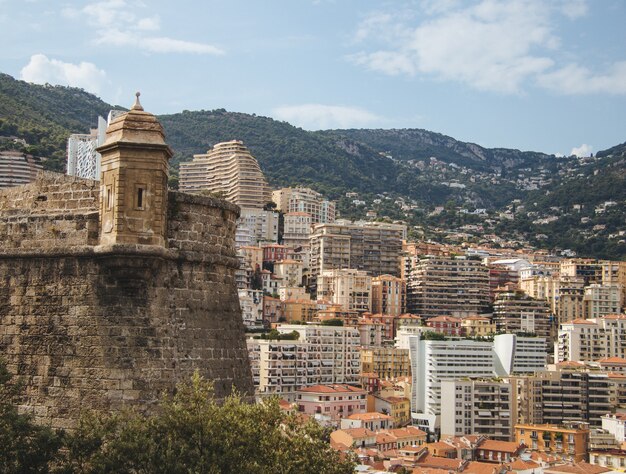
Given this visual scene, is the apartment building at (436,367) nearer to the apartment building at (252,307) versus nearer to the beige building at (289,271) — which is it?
the apartment building at (252,307)

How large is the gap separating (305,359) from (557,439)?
26144 millimetres

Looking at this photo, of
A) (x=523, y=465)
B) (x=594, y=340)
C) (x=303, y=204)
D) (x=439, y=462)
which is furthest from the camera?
(x=303, y=204)

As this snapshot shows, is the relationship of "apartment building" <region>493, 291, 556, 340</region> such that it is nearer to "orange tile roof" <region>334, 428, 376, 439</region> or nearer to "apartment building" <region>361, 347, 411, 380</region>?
"apartment building" <region>361, 347, 411, 380</region>

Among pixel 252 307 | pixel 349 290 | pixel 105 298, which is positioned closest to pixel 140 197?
pixel 105 298

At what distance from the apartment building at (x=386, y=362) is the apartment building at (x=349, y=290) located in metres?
16.8

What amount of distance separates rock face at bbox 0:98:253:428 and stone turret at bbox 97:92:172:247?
2 cm

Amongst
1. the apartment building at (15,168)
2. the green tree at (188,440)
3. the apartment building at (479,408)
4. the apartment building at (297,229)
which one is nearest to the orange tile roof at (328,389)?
the apartment building at (479,408)

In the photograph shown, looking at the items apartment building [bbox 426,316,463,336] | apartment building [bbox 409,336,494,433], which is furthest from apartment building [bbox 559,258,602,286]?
apartment building [bbox 409,336,494,433]

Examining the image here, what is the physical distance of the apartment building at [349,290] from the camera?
388ft

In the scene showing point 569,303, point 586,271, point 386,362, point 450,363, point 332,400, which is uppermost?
point 586,271

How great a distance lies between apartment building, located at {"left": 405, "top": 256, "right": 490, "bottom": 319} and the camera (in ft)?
407

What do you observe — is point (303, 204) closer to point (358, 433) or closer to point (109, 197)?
point (358, 433)

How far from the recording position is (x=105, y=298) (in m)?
11.1

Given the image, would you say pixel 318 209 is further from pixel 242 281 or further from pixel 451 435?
pixel 451 435
